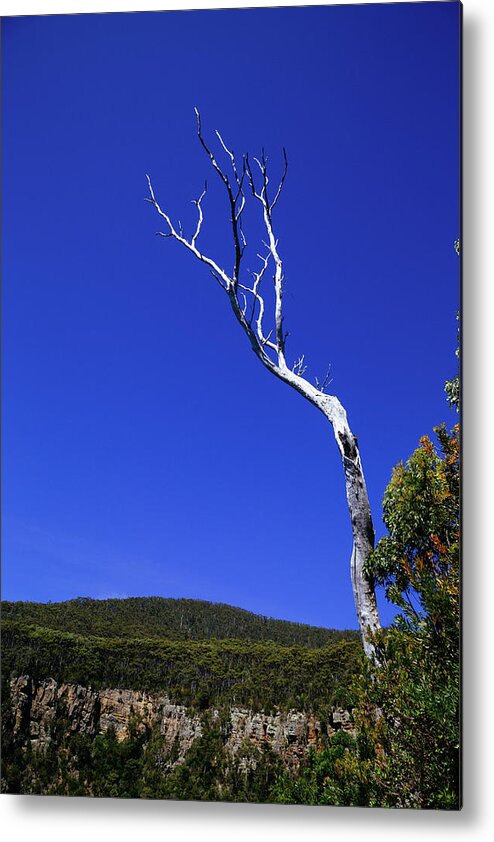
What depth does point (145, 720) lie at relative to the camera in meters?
3.87

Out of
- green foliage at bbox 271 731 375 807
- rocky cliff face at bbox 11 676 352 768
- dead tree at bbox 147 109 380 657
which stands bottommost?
green foliage at bbox 271 731 375 807

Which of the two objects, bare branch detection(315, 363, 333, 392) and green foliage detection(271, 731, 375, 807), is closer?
green foliage detection(271, 731, 375, 807)

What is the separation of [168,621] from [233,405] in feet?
2.87

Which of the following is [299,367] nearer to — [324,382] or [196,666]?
[324,382]

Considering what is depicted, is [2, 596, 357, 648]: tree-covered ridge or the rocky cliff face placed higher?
[2, 596, 357, 648]: tree-covered ridge

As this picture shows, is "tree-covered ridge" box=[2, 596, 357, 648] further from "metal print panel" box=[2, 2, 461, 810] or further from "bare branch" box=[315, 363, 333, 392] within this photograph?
"bare branch" box=[315, 363, 333, 392]

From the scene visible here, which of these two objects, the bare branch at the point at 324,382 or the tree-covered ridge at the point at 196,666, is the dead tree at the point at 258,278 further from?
the tree-covered ridge at the point at 196,666

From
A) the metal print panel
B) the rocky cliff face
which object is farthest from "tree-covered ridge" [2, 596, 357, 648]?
the rocky cliff face

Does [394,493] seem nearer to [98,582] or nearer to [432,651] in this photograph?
[432,651]

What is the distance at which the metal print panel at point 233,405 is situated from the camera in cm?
379

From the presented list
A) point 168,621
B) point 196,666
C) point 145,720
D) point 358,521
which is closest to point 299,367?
point 358,521

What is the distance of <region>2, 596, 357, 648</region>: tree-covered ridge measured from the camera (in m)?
3.83

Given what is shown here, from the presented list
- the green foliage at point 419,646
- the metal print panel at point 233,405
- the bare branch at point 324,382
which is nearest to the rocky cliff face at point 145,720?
the metal print panel at point 233,405

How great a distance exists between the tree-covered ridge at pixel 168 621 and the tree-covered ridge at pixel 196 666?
29 millimetres
